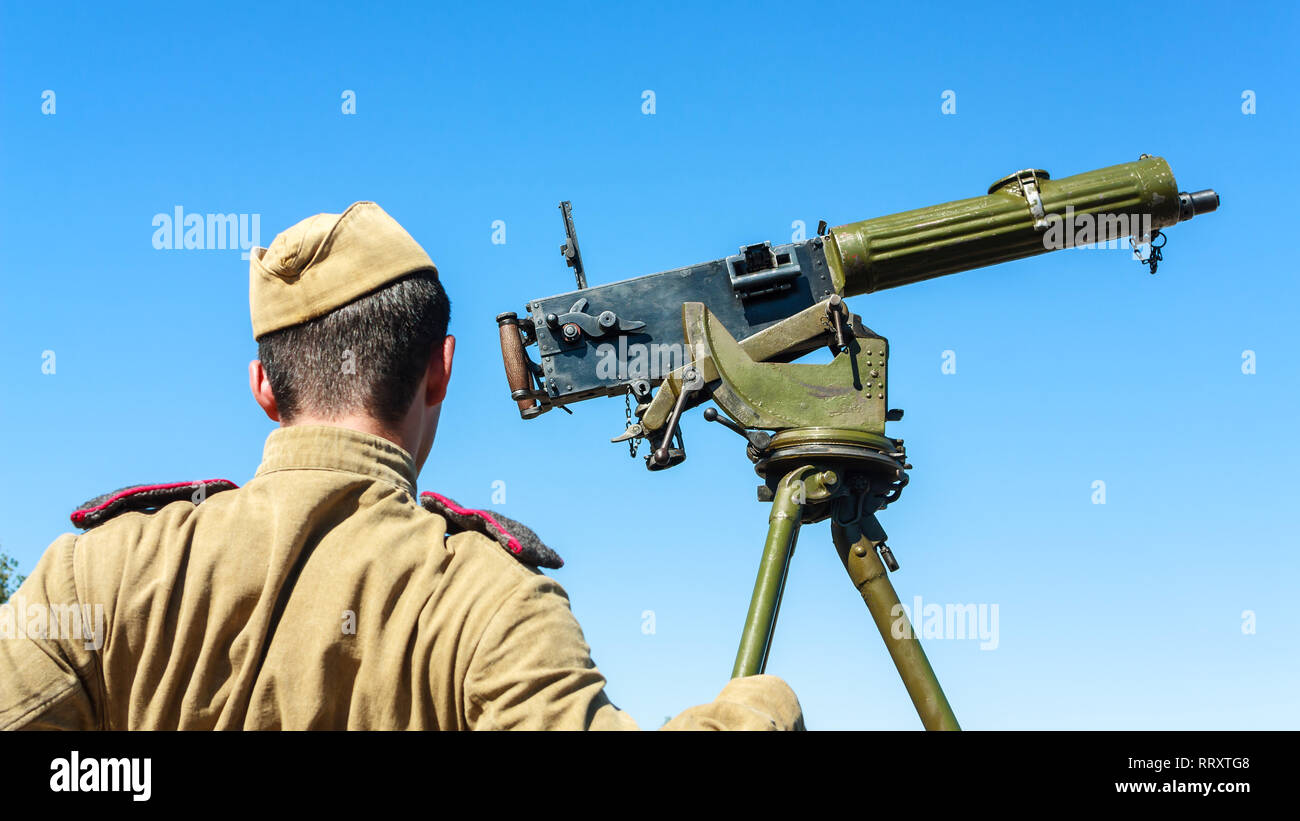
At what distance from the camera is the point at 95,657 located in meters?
1.88

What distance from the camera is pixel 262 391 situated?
2.28 metres

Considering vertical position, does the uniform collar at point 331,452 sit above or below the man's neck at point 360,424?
below

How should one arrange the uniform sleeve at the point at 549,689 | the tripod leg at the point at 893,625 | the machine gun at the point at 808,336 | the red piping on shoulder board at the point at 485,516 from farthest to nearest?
the machine gun at the point at 808,336 → the tripod leg at the point at 893,625 → the red piping on shoulder board at the point at 485,516 → the uniform sleeve at the point at 549,689

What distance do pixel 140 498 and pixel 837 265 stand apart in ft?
12.4

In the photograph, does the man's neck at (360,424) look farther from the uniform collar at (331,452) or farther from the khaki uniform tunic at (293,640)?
the khaki uniform tunic at (293,640)

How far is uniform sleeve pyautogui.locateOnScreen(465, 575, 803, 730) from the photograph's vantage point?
1761mm

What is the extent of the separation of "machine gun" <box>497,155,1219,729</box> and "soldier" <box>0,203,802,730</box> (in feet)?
9.65

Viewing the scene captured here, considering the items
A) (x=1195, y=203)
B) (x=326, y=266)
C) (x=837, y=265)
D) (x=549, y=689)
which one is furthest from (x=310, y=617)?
(x=1195, y=203)

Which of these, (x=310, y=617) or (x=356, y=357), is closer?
(x=310, y=617)

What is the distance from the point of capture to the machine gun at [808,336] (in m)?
4.95

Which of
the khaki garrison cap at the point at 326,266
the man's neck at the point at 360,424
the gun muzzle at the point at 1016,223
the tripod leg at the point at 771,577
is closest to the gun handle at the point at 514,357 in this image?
the tripod leg at the point at 771,577

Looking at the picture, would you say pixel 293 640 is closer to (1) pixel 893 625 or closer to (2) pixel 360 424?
(2) pixel 360 424

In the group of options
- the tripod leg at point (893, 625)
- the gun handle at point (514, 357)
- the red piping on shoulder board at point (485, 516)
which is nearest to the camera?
the red piping on shoulder board at point (485, 516)
